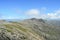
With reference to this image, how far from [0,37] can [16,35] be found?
50.3ft

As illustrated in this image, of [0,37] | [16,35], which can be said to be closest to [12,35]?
[16,35]

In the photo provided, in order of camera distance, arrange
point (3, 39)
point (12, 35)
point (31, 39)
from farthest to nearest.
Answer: point (31, 39), point (12, 35), point (3, 39)

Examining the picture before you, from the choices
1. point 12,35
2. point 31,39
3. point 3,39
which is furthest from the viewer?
point 31,39

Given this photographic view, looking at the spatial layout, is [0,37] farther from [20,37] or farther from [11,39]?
[20,37]

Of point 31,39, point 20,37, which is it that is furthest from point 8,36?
point 31,39

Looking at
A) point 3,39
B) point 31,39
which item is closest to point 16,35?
point 3,39

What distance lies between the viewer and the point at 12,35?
12669 cm

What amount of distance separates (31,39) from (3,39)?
35.8 metres

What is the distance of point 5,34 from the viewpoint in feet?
404

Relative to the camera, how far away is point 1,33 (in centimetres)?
12050

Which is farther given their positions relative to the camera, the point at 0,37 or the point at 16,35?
the point at 16,35

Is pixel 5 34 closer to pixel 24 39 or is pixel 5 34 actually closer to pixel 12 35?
pixel 12 35

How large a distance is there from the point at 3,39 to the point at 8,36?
6049 millimetres

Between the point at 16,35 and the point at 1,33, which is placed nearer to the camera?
the point at 1,33
